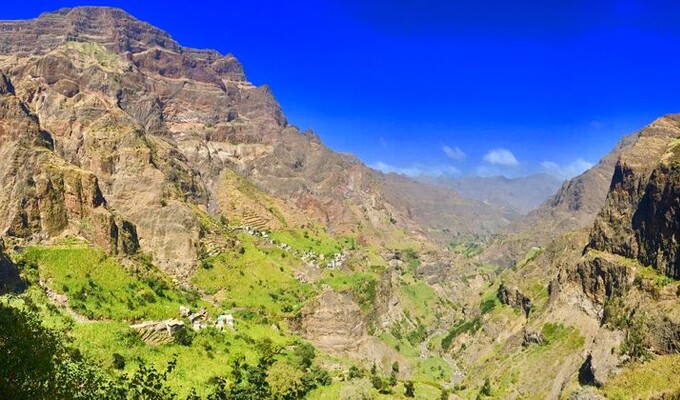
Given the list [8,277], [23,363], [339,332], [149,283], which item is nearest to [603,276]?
[339,332]

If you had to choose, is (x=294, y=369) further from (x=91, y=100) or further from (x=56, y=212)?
(x=91, y=100)

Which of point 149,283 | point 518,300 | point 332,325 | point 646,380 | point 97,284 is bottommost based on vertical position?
point 646,380

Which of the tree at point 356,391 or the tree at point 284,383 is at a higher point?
the tree at point 284,383

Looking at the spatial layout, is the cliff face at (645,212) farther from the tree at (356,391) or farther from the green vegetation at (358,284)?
the green vegetation at (358,284)

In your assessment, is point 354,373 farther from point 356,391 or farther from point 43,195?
point 43,195

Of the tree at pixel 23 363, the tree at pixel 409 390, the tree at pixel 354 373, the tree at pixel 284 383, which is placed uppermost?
the tree at pixel 23 363

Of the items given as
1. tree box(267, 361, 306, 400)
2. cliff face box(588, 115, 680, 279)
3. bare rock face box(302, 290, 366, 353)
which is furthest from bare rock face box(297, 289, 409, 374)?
cliff face box(588, 115, 680, 279)

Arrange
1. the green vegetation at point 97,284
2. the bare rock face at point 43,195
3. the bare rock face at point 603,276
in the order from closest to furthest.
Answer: the green vegetation at point 97,284
the bare rock face at point 43,195
the bare rock face at point 603,276

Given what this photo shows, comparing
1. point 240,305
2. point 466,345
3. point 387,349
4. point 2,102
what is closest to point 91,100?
point 2,102

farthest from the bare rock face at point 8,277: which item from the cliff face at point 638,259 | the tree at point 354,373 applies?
the cliff face at point 638,259

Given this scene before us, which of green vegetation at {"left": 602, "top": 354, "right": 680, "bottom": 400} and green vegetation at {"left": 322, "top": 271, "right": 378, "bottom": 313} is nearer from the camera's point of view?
green vegetation at {"left": 602, "top": 354, "right": 680, "bottom": 400}

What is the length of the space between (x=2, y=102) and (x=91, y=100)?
58.4 m

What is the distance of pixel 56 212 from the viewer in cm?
10744

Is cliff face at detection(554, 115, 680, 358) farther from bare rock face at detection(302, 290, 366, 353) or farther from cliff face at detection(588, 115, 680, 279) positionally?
bare rock face at detection(302, 290, 366, 353)
